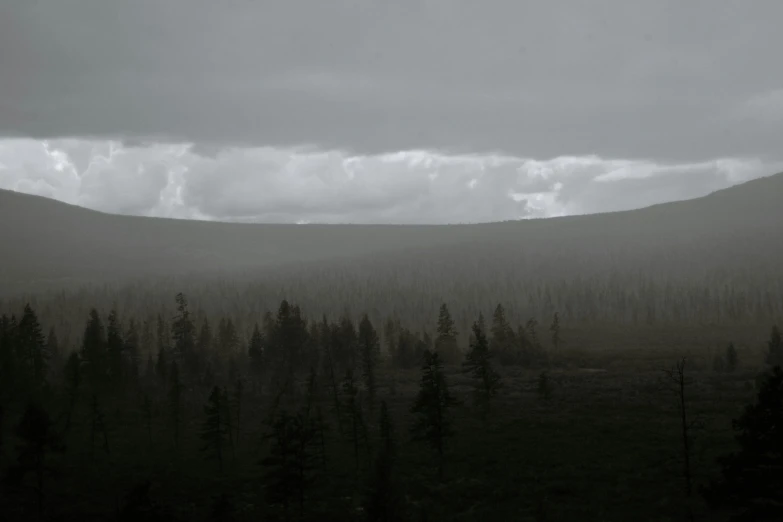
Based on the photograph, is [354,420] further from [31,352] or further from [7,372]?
[31,352]

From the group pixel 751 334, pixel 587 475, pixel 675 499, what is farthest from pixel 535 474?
pixel 751 334

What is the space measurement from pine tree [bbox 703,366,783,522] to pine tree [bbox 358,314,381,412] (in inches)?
2018

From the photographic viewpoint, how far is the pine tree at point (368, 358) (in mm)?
78000

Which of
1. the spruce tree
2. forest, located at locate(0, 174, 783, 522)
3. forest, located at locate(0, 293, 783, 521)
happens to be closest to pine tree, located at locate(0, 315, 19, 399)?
forest, located at locate(0, 174, 783, 522)

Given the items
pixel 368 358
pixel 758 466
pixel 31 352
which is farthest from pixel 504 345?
pixel 758 466

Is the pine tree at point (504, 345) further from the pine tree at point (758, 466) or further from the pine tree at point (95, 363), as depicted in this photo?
the pine tree at point (758, 466)

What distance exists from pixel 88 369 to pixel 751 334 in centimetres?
13722

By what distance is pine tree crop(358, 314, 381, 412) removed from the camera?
256ft

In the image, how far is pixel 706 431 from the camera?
59719 mm

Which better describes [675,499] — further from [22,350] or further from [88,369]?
[22,350]

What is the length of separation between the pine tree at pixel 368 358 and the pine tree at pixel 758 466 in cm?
5126

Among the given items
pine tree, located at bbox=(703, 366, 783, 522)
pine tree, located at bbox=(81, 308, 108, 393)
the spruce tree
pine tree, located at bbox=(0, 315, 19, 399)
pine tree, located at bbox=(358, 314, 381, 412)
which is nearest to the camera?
pine tree, located at bbox=(703, 366, 783, 522)

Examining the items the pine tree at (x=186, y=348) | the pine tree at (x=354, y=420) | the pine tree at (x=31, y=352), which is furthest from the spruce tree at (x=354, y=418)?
the pine tree at (x=186, y=348)

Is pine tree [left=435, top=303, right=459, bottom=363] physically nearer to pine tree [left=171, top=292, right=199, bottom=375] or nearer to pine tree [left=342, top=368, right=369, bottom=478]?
pine tree [left=171, top=292, right=199, bottom=375]
